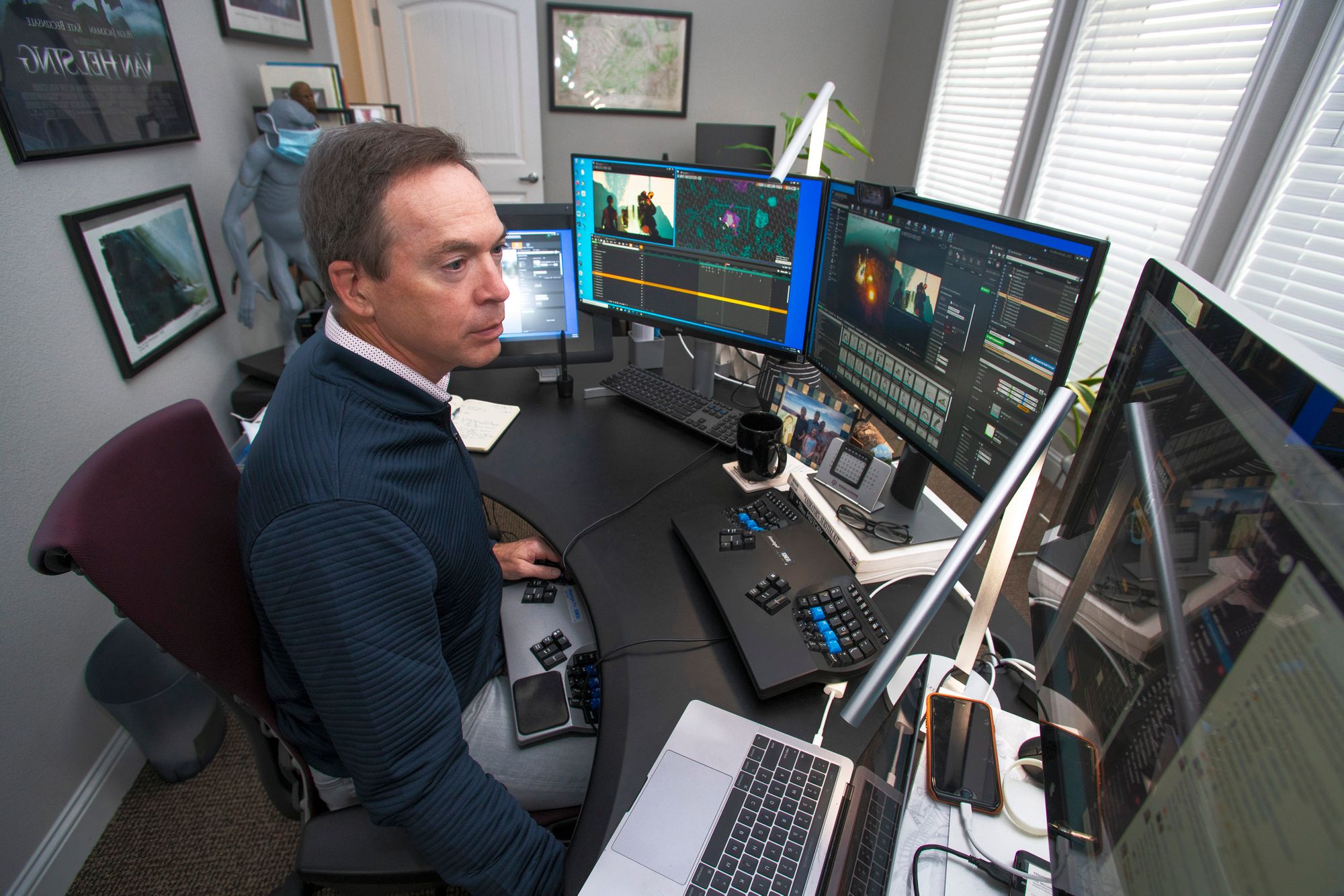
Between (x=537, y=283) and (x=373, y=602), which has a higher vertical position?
(x=537, y=283)

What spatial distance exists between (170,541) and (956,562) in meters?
0.94

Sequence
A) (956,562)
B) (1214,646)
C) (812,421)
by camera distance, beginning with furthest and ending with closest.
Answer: (812,421) < (956,562) < (1214,646)

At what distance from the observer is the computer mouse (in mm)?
633

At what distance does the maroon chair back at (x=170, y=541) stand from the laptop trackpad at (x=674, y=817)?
579 millimetres

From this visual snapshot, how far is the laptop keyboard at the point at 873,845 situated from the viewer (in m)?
0.55

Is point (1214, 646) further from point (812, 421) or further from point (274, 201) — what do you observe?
point (274, 201)

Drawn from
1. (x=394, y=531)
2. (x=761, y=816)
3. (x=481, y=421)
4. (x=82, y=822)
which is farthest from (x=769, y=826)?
(x=82, y=822)

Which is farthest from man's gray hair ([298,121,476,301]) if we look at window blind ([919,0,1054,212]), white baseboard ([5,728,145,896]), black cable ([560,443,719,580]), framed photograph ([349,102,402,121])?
window blind ([919,0,1054,212])

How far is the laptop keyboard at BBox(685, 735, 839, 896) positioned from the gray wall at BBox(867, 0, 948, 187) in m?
3.97

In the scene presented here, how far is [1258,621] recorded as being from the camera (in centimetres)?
34

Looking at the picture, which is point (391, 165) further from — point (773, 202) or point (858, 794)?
point (858, 794)

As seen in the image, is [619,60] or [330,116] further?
[619,60]

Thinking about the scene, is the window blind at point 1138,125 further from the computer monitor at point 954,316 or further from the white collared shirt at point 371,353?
the white collared shirt at point 371,353

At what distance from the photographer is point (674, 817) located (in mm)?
678
